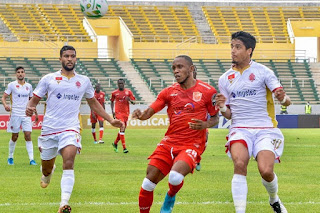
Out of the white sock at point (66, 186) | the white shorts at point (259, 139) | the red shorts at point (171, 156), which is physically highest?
the white shorts at point (259, 139)

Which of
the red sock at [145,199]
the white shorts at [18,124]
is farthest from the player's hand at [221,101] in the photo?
the white shorts at [18,124]

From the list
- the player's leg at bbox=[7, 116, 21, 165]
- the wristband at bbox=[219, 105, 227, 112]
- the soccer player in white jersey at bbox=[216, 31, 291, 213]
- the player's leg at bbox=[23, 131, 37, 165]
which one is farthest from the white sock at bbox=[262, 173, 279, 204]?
the player's leg at bbox=[7, 116, 21, 165]

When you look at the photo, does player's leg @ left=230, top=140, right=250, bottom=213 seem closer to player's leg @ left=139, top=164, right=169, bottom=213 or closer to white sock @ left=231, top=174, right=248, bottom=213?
white sock @ left=231, top=174, right=248, bottom=213

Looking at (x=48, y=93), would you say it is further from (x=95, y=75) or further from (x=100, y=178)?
(x=95, y=75)

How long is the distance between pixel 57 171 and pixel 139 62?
115 ft

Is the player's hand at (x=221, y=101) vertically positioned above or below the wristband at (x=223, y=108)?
above

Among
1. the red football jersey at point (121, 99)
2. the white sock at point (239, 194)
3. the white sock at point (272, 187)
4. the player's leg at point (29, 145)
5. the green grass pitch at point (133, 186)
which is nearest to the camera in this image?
the white sock at point (239, 194)

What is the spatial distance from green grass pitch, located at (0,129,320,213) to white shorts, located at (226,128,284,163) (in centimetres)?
166

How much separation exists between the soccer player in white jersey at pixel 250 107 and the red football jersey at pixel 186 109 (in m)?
0.25

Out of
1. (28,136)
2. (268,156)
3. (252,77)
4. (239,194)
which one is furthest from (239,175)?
(28,136)

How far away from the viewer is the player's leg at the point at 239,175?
8602 mm

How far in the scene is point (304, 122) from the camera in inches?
1683

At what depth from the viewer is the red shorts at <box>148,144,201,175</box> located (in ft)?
30.1

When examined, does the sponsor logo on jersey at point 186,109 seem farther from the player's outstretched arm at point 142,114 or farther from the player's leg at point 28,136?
the player's leg at point 28,136
